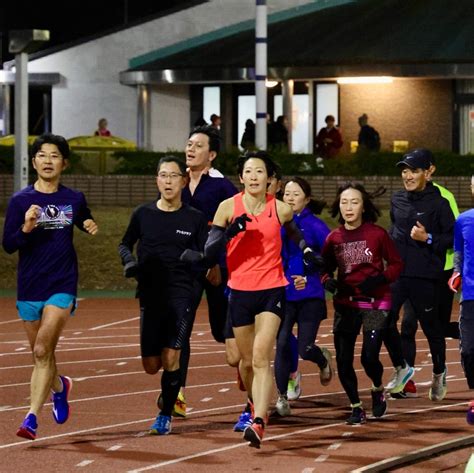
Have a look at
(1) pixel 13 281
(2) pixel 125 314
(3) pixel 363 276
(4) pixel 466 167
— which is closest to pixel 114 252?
(1) pixel 13 281

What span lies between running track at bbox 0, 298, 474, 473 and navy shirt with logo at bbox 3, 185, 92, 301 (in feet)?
3.18

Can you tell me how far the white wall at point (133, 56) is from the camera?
45.1 m

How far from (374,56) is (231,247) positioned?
28589 millimetres

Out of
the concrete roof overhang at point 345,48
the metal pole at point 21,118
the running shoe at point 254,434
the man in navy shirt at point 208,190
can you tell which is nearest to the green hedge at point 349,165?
the concrete roof overhang at point 345,48

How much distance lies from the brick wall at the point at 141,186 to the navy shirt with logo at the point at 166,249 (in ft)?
66.0

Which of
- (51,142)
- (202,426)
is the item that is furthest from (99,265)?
(51,142)

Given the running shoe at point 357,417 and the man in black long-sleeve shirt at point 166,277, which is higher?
the man in black long-sleeve shirt at point 166,277

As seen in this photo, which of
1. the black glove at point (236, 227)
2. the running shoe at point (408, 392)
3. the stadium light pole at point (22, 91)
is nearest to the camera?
the black glove at point (236, 227)

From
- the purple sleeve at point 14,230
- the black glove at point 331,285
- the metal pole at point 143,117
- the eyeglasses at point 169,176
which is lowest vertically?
the black glove at point 331,285

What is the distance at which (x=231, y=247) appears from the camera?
1143 cm

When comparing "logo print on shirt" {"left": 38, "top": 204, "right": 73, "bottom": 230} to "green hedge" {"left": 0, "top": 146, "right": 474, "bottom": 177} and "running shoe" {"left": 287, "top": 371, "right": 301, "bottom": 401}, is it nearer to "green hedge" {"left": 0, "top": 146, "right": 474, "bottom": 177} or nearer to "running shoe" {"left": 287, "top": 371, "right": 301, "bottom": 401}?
"running shoe" {"left": 287, "top": 371, "right": 301, "bottom": 401}

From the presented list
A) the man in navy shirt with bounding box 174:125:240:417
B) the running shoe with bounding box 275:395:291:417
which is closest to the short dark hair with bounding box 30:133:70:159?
the man in navy shirt with bounding box 174:125:240:417

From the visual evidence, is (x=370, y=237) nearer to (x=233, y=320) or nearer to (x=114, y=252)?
(x=233, y=320)

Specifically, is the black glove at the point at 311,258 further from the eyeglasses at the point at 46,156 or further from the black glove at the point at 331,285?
the eyeglasses at the point at 46,156
